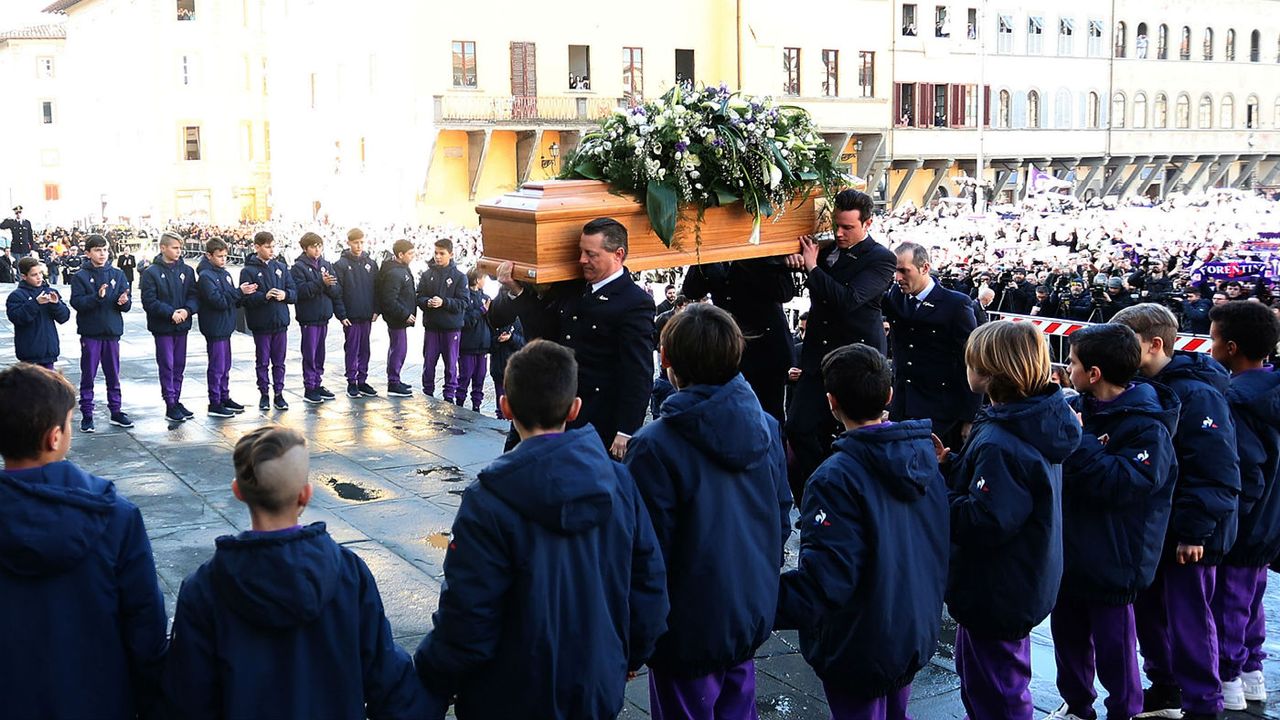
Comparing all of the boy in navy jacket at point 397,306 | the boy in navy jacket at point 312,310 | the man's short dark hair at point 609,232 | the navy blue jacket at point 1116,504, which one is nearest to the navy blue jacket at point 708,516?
the navy blue jacket at point 1116,504

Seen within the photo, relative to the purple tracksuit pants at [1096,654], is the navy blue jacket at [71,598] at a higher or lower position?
higher

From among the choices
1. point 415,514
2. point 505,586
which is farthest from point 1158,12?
point 505,586

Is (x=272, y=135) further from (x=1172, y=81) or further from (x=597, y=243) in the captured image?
(x=597, y=243)

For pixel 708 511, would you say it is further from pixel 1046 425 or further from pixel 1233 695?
pixel 1233 695

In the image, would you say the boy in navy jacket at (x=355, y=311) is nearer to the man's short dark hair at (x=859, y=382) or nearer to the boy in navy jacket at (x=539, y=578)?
the man's short dark hair at (x=859, y=382)

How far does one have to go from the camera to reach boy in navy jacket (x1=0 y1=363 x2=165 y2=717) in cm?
340

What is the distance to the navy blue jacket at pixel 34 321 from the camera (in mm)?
12133

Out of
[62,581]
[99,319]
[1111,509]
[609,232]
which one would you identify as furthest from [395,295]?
[62,581]

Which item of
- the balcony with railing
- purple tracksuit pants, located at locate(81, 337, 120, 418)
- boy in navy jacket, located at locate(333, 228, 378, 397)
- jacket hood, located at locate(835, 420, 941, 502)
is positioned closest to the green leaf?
jacket hood, located at locate(835, 420, 941, 502)

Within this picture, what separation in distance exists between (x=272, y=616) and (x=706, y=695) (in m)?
1.62

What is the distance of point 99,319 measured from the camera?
12.2 meters

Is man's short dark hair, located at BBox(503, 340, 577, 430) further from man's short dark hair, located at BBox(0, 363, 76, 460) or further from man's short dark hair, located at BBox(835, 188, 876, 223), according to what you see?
man's short dark hair, located at BBox(835, 188, 876, 223)

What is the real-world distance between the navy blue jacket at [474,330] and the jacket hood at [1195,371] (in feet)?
31.1

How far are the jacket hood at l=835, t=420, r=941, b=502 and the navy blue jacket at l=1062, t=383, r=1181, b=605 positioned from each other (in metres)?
0.97
